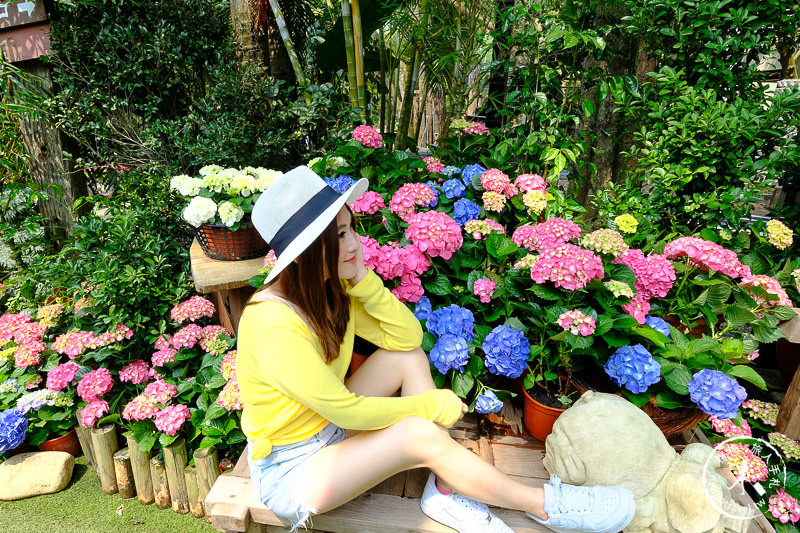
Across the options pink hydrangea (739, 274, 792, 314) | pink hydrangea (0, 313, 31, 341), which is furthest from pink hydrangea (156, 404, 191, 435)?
pink hydrangea (739, 274, 792, 314)

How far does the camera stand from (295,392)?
1192 mm

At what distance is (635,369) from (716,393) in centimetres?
23

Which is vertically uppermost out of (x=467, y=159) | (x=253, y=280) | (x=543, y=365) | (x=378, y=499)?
(x=467, y=159)

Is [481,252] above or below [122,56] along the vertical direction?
below

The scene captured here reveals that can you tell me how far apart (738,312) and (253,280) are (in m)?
1.91

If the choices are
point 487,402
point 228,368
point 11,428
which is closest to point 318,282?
point 487,402

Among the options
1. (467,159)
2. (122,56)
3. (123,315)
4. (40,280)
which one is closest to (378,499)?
(123,315)

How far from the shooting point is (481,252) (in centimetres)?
192

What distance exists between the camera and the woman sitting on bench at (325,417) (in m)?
1.21

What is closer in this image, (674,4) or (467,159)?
(674,4)

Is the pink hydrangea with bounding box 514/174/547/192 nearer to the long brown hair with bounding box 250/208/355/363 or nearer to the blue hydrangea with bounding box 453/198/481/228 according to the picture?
the blue hydrangea with bounding box 453/198/481/228

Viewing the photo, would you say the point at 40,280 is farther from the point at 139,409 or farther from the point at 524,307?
the point at 524,307

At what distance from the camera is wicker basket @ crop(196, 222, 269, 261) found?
213 cm

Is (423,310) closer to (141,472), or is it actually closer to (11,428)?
(141,472)
